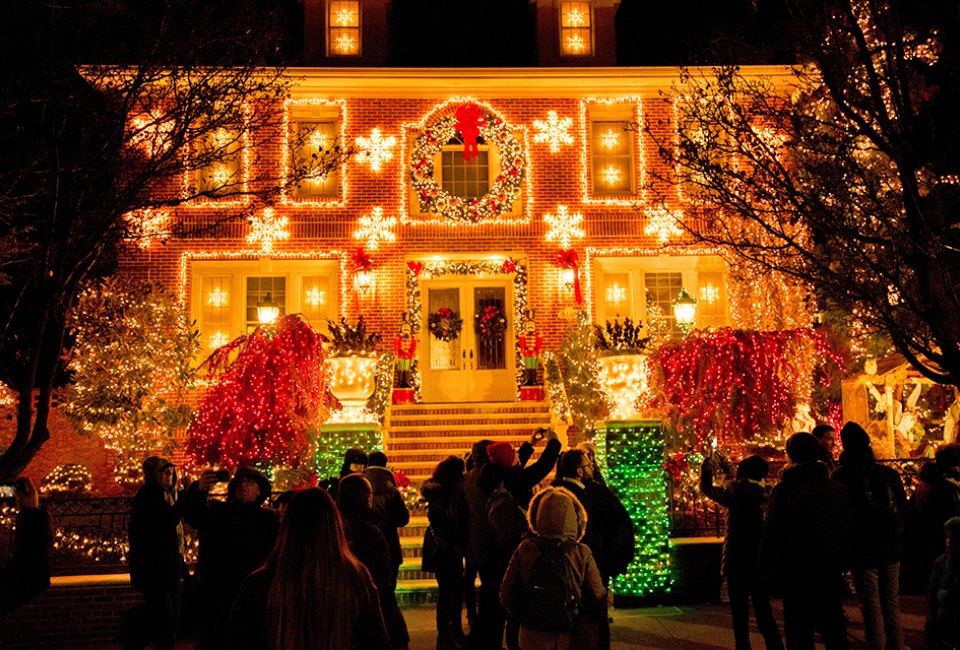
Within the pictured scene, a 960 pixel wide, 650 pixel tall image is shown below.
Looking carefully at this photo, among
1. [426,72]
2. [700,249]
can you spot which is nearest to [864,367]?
[700,249]

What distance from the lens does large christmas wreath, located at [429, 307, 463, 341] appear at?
1762 cm

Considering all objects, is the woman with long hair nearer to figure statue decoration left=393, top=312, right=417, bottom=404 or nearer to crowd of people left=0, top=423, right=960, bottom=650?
crowd of people left=0, top=423, right=960, bottom=650

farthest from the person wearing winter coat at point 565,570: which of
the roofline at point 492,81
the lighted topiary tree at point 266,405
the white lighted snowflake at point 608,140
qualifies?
the white lighted snowflake at point 608,140

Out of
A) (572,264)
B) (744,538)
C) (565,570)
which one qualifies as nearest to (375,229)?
(572,264)

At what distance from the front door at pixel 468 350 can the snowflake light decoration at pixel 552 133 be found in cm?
308

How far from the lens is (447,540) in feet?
22.4

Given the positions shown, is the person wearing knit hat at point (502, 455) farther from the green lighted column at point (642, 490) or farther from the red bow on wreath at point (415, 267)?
the red bow on wreath at point (415, 267)

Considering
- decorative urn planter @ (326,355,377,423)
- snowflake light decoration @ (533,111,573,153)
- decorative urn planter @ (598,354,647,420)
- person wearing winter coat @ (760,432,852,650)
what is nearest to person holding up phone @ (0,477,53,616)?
person wearing winter coat @ (760,432,852,650)

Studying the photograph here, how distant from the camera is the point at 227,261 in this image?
17641 mm

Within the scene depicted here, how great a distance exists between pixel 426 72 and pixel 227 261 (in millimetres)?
5666

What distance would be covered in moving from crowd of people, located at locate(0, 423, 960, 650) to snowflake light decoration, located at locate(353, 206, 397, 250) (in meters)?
10.3

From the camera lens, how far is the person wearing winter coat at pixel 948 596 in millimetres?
5500

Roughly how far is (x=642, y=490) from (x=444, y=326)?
28.2 feet

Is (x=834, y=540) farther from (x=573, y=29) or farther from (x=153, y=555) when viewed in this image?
(x=573, y=29)
